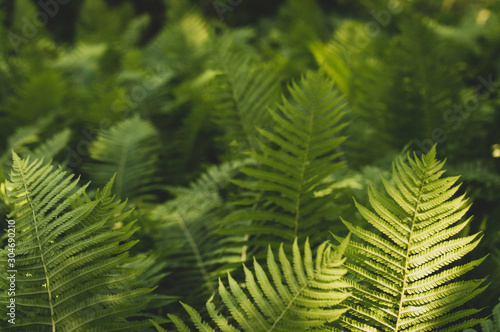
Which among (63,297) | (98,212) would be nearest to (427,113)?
(98,212)

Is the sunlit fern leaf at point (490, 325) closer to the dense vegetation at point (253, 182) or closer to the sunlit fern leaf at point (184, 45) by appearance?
the dense vegetation at point (253, 182)

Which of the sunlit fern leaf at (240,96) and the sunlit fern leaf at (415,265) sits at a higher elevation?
the sunlit fern leaf at (240,96)

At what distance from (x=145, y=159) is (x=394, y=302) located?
5.01 ft

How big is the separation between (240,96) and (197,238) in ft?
2.29

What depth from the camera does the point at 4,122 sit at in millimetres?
2400

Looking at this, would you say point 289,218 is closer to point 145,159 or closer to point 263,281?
point 263,281

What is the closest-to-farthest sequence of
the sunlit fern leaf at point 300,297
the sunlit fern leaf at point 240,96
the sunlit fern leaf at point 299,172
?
the sunlit fern leaf at point 300,297, the sunlit fern leaf at point 299,172, the sunlit fern leaf at point 240,96

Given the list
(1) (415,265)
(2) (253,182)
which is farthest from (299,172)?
(1) (415,265)

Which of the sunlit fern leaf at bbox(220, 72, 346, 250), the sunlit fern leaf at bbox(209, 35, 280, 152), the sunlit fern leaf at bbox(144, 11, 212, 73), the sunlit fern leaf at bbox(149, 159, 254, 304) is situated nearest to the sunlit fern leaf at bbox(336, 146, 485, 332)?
the sunlit fern leaf at bbox(220, 72, 346, 250)

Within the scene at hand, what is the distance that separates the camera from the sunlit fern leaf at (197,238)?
4.47ft

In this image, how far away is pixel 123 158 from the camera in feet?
6.26

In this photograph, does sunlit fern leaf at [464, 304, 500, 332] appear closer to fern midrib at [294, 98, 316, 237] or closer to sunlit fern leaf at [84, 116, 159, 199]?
fern midrib at [294, 98, 316, 237]

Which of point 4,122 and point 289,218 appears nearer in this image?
point 289,218

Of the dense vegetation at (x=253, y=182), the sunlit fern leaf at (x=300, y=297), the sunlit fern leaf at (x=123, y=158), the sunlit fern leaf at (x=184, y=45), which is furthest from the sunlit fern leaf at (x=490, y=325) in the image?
the sunlit fern leaf at (x=184, y=45)
